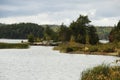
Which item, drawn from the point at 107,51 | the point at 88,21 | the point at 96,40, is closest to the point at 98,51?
the point at 107,51

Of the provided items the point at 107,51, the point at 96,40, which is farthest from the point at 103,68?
the point at 96,40

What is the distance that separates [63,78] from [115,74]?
15410 millimetres

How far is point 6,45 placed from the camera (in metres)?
154

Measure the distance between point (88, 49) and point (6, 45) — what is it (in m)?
47.0

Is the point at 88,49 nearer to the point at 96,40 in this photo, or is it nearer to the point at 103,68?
the point at 96,40

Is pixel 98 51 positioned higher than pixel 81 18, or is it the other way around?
pixel 81 18

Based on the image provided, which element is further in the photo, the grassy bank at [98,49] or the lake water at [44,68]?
the grassy bank at [98,49]

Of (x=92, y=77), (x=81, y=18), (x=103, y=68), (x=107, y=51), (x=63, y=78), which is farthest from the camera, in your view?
(x=81, y=18)

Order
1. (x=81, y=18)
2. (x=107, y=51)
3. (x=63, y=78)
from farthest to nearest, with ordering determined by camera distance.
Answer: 1. (x=81, y=18)
2. (x=107, y=51)
3. (x=63, y=78)

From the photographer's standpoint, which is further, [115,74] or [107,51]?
[107,51]

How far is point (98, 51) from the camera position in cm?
11450

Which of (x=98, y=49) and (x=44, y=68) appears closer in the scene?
(x=44, y=68)

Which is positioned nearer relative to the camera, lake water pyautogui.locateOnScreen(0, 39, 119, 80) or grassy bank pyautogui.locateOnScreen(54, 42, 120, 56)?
lake water pyautogui.locateOnScreen(0, 39, 119, 80)

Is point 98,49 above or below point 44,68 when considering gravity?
below
